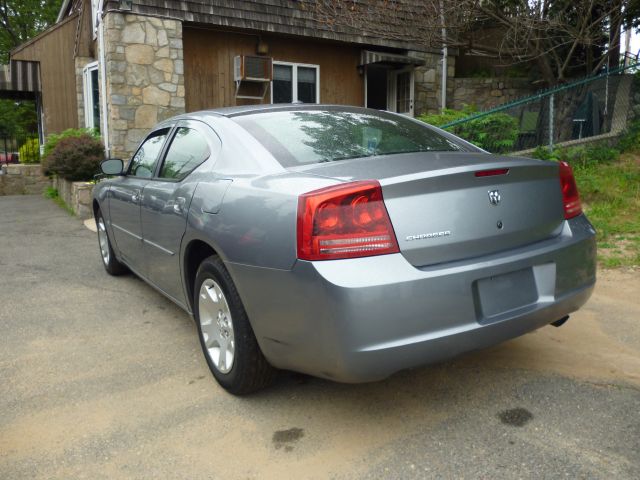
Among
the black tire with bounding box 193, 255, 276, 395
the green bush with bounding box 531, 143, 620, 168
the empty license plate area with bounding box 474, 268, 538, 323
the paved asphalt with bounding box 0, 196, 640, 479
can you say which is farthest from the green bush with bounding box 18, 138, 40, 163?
the empty license plate area with bounding box 474, 268, 538, 323

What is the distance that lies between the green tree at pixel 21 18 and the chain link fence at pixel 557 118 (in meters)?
30.3

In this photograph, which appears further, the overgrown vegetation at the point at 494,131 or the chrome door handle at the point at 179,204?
the overgrown vegetation at the point at 494,131

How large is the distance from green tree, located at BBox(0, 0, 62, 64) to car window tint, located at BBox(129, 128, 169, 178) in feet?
105

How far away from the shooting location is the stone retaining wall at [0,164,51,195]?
46.1 feet

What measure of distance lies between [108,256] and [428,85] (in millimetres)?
10460

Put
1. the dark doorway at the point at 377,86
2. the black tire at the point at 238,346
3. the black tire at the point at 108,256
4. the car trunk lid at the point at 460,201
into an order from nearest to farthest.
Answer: the car trunk lid at the point at 460,201 < the black tire at the point at 238,346 < the black tire at the point at 108,256 < the dark doorway at the point at 377,86

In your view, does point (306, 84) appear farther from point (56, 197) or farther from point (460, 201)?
point (460, 201)

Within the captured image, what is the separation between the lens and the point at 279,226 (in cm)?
247

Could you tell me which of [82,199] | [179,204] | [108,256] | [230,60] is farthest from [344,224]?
[230,60]

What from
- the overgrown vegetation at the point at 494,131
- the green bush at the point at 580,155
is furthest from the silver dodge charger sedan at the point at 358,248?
the green bush at the point at 580,155

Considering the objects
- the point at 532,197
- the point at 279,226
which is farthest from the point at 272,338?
the point at 532,197

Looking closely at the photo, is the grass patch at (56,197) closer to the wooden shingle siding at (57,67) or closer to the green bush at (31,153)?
the wooden shingle siding at (57,67)

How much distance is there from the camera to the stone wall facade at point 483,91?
14453mm

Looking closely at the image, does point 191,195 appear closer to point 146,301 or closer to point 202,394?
point 202,394
